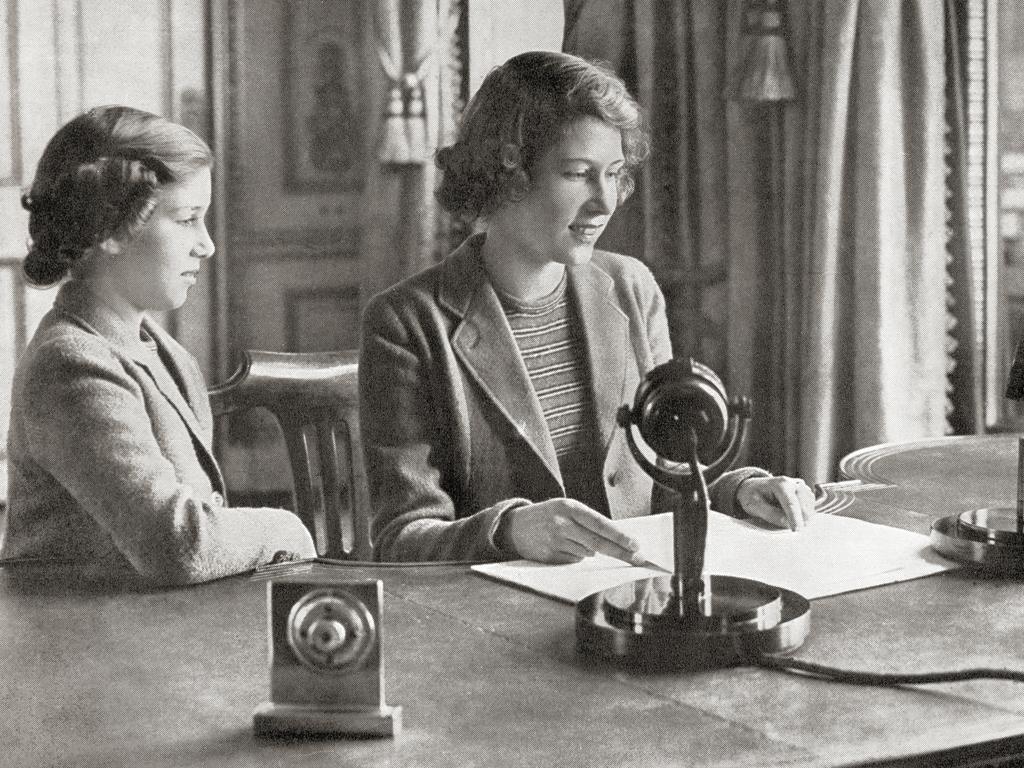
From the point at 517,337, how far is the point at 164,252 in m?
0.63

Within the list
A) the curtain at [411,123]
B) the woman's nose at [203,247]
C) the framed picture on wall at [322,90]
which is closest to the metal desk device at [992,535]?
the woman's nose at [203,247]

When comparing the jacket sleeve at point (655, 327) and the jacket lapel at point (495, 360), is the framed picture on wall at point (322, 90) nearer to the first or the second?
the jacket sleeve at point (655, 327)

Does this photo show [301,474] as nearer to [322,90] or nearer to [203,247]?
[203,247]

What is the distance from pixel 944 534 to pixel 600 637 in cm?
58

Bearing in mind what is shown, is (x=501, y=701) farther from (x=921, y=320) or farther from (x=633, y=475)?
(x=921, y=320)

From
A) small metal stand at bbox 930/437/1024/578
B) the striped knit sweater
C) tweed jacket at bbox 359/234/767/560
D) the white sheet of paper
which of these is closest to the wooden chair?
tweed jacket at bbox 359/234/767/560

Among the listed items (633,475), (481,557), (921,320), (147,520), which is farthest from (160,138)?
(921,320)

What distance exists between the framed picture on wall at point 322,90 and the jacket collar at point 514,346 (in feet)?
9.03

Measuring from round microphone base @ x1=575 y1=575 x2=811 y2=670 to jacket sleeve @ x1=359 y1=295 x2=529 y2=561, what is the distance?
57 cm

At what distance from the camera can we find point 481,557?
6.29 ft

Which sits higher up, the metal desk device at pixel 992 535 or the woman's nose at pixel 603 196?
the woman's nose at pixel 603 196

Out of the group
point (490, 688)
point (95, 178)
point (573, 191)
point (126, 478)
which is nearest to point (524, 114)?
point (573, 191)

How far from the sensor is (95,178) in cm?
200

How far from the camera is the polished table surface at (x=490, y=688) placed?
1186 millimetres
